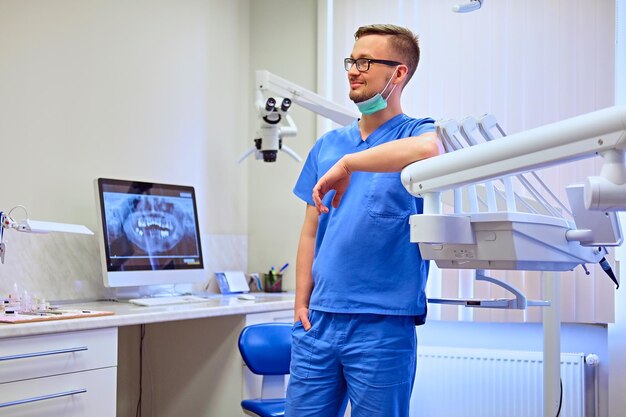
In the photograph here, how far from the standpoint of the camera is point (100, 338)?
2285 mm

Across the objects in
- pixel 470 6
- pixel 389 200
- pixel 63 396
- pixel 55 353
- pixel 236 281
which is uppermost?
pixel 470 6

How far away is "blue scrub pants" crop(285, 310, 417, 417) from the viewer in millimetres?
1645

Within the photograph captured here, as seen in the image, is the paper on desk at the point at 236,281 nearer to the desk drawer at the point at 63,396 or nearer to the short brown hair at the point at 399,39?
the desk drawer at the point at 63,396

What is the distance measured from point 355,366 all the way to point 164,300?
4.78 ft

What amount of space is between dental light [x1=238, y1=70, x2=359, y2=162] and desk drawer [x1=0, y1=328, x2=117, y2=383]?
49.4 inches

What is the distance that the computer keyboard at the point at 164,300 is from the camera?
2844 millimetres

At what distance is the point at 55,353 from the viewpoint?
7.04 ft

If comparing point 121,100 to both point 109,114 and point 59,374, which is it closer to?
point 109,114

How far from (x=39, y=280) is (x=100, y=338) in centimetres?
60

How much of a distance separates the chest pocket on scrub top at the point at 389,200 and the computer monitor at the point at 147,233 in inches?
56.6

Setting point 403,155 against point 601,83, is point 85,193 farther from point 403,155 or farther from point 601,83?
point 601,83

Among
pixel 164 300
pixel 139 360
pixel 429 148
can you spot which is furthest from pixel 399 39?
pixel 139 360

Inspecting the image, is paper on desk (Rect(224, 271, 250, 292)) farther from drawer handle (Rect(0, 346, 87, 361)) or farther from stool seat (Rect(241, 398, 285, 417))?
drawer handle (Rect(0, 346, 87, 361))

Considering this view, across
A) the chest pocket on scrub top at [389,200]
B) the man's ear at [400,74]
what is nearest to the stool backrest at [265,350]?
the chest pocket on scrub top at [389,200]
